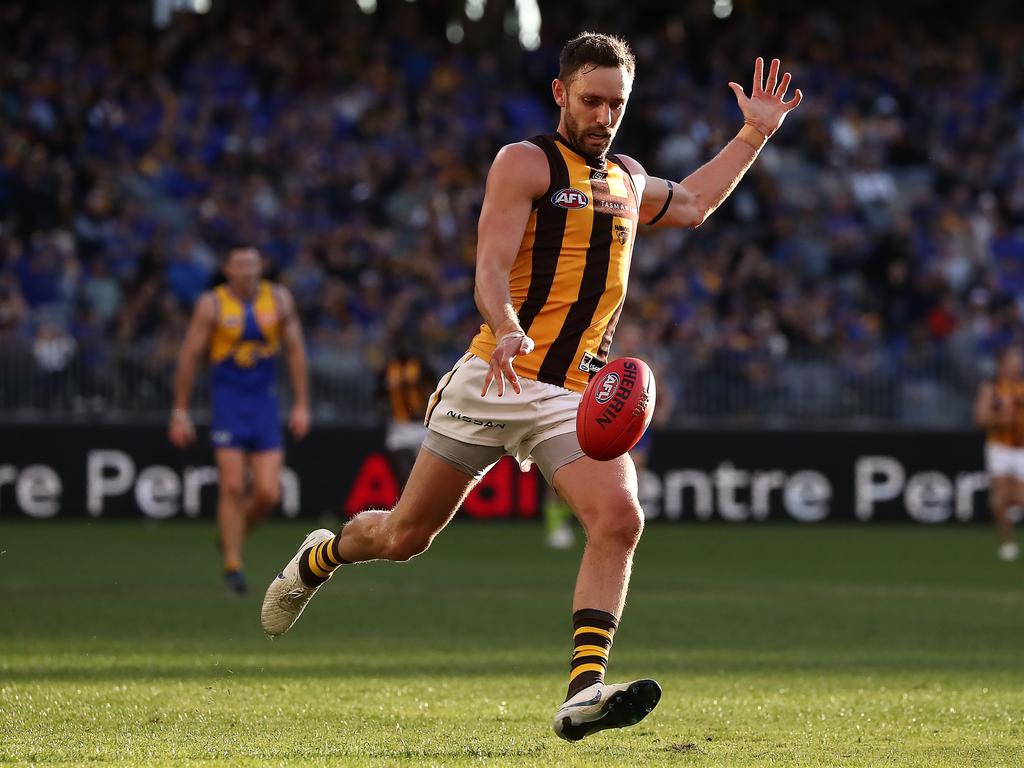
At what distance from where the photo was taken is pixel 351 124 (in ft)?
83.2

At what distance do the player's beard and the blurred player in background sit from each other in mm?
11932

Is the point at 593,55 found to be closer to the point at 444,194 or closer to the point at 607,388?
the point at 607,388

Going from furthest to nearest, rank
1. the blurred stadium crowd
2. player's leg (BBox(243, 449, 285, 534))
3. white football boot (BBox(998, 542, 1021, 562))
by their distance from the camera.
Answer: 1. the blurred stadium crowd
2. white football boot (BBox(998, 542, 1021, 562))
3. player's leg (BBox(243, 449, 285, 534))

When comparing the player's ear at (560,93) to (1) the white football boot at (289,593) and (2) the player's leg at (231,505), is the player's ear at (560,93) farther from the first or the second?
(2) the player's leg at (231,505)

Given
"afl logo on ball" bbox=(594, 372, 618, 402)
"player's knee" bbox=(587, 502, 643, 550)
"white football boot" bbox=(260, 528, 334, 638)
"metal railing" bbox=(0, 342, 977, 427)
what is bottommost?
"metal railing" bbox=(0, 342, 977, 427)

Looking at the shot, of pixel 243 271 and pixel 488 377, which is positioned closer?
pixel 488 377

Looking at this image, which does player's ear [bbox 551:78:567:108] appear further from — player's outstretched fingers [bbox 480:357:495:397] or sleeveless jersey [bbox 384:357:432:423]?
sleeveless jersey [bbox 384:357:432:423]

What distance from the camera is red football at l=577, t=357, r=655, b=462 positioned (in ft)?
19.7

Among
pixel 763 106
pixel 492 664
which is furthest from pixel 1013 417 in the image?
pixel 763 106

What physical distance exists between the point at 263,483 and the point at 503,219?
6731 mm

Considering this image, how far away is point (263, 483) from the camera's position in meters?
12.6

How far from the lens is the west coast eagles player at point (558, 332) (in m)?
6.11

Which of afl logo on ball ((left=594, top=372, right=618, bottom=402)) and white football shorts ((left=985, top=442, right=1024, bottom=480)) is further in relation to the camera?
white football shorts ((left=985, top=442, right=1024, bottom=480))

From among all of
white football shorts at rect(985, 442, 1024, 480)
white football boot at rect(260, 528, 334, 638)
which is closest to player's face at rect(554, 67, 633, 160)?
white football boot at rect(260, 528, 334, 638)
